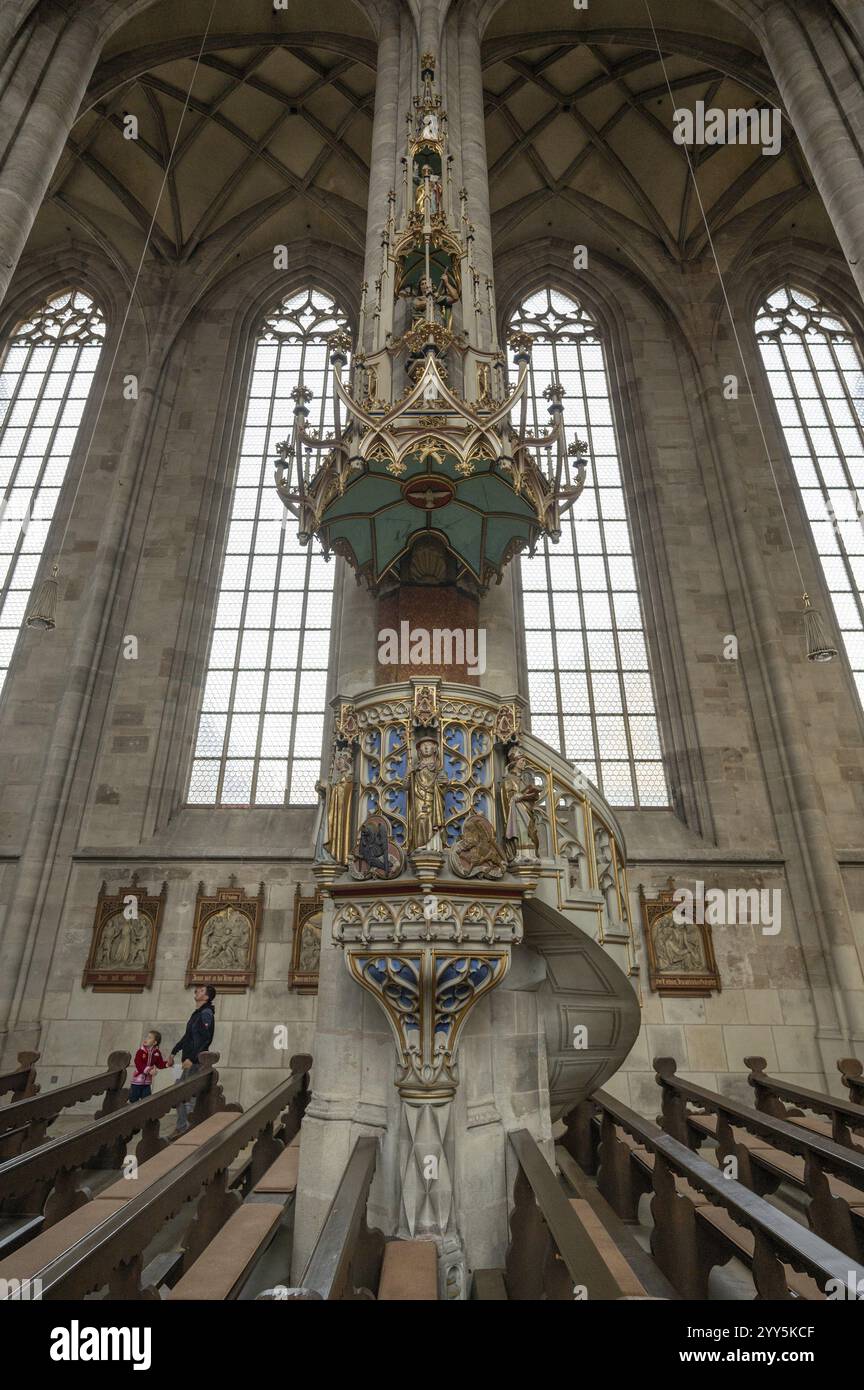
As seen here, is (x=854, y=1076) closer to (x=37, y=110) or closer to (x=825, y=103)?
(x=825, y=103)

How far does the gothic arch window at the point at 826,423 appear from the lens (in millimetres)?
11039

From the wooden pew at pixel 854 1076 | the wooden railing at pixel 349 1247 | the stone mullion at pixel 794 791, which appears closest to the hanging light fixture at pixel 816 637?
the stone mullion at pixel 794 791

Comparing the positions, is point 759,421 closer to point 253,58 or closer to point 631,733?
point 631,733

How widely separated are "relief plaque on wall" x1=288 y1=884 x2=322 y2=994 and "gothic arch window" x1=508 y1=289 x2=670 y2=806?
152 inches

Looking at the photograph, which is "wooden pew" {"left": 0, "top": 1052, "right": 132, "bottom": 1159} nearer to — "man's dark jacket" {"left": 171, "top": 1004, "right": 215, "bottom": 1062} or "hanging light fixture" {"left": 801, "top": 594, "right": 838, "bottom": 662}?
"man's dark jacket" {"left": 171, "top": 1004, "right": 215, "bottom": 1062}

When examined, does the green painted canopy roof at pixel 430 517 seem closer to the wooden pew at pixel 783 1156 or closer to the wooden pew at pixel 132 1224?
the wooden pew at pixel 132 1224

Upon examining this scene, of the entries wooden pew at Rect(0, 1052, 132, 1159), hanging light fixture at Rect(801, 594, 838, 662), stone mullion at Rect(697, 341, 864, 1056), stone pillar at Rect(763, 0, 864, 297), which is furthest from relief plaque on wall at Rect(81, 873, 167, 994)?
stone pillar at Rect(763, 0, 864, 297)

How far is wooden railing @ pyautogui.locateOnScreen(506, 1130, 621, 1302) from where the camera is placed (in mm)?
2256

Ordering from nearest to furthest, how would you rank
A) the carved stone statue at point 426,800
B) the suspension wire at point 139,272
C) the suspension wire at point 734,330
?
the carved stone statue at point 426,800
the suspension wire at point 734,330
the suspension wire at point 139,272

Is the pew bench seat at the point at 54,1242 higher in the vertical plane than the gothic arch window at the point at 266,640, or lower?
lower

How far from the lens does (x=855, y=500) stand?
11.6 m

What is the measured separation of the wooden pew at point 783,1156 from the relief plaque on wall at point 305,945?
13.5ft

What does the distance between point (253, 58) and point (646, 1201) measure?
17.6 m

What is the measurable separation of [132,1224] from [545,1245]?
1908 millimetres
